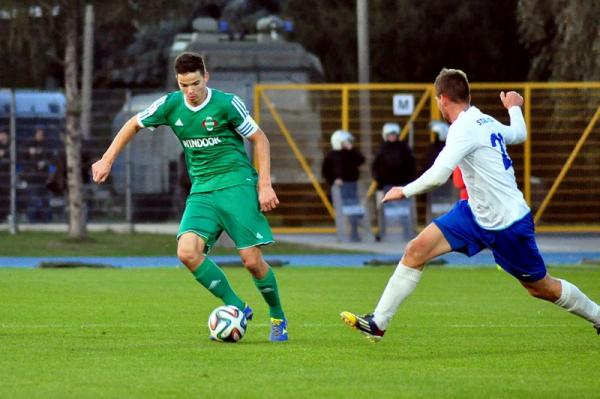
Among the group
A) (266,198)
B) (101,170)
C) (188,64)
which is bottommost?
(266,198)

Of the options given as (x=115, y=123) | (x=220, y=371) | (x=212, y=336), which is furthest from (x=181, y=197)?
(x=220, y=371)

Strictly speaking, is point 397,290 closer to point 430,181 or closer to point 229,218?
point 430,181

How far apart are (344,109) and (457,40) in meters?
14.5

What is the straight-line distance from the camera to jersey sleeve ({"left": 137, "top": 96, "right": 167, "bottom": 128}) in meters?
12.6

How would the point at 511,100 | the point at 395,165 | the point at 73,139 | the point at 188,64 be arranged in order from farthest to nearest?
the point at 73,139 → the point at 395,165 → the point at 511,100 → the point at 188,64

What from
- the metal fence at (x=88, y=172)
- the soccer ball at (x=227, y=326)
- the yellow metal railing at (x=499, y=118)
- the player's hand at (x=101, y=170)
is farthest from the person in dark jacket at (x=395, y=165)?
the player's hand at (x=101, y=170)

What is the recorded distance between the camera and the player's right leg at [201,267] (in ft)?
40.5

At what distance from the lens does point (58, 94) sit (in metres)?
37.3

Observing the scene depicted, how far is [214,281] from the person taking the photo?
12484mm

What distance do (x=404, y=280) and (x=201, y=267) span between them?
1.54m

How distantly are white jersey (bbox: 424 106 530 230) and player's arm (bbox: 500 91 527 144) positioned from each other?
0.55 ft

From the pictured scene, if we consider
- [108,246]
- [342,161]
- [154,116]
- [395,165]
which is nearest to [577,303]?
[154,116]

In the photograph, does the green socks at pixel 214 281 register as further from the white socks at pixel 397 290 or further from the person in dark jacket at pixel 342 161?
the person in dark jacket at pixel 342 161

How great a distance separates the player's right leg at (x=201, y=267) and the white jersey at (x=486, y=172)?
1.89 meters
